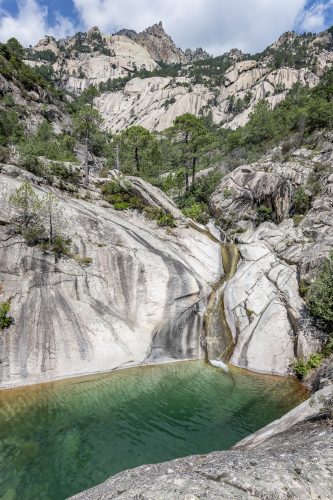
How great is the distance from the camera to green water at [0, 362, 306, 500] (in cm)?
1372

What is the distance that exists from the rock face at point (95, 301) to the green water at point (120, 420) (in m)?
1.89

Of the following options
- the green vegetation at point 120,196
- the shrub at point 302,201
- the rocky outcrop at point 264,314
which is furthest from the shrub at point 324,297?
the green vegetation at point 120,196

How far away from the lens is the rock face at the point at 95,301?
23422 millimetres

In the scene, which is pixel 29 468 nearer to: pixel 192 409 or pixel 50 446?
pixel 50 446

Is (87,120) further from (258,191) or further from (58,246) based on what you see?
(58,246)

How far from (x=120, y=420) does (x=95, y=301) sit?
11.3 meters

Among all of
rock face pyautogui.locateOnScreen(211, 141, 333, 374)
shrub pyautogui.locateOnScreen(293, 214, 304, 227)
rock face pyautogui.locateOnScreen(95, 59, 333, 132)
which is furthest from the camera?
rock face pyautogui.locateOnScreen(95, 59, 333, 132)

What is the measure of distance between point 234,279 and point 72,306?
1629cm

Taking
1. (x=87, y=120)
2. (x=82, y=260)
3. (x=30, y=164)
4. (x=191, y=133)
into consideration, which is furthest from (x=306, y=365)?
(x=87, y=120)

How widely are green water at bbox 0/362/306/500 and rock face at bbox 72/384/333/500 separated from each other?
510 cm

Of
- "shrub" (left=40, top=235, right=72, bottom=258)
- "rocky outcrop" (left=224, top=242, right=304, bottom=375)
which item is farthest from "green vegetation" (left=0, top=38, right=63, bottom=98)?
"rocky outcrop" (left=224, top=242, right=304, bottom=375)

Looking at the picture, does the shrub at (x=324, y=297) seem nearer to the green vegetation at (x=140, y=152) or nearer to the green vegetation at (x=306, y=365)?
the green vegetation at (x=306, y=365)

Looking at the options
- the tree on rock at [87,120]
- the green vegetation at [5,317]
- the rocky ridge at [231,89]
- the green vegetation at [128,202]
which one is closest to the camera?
the green vegetation at [5,317]

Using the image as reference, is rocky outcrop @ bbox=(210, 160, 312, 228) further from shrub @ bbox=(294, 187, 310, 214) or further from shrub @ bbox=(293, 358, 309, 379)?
shrub @ bbox=(293, 358, 309, 379)
